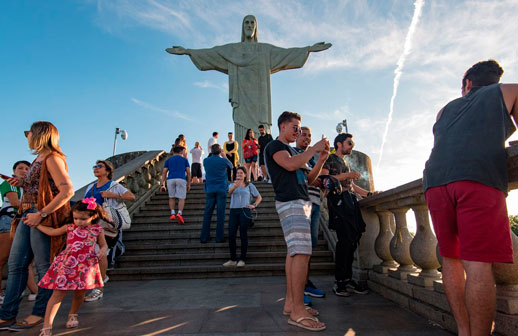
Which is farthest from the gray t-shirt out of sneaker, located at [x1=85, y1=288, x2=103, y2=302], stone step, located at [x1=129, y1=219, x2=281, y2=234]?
sneaker, located at [x1=85, y1=288, x2=103, y2=302]

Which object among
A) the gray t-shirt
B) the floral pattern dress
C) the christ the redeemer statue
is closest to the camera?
the floral pattern dress

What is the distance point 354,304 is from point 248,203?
2.61m

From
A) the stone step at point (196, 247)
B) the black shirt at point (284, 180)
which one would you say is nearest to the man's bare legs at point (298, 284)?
the black shirt at point (284, 180)

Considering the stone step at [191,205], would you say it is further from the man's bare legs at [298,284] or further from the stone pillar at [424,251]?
the man's bare legs at [298,284]

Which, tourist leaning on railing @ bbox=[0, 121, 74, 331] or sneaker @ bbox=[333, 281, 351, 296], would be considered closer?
tourist leaning on railing @ bbox=[0, 121, 74, 331]

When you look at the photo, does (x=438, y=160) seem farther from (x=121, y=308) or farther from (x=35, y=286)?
(x=35, y=286)

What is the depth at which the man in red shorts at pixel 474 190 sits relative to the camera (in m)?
1.72

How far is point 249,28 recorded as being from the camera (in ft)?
50.4

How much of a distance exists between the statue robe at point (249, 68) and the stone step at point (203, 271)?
949 cm

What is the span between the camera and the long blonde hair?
280 centimetres

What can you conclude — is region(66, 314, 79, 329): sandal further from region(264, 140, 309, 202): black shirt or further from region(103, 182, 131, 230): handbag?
region(264, 140, 309, 202): black shirt

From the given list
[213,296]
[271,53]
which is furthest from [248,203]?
[271,53]

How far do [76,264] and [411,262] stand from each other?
3130 millimetres

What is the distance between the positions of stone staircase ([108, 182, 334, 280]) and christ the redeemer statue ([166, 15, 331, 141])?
7465mm
